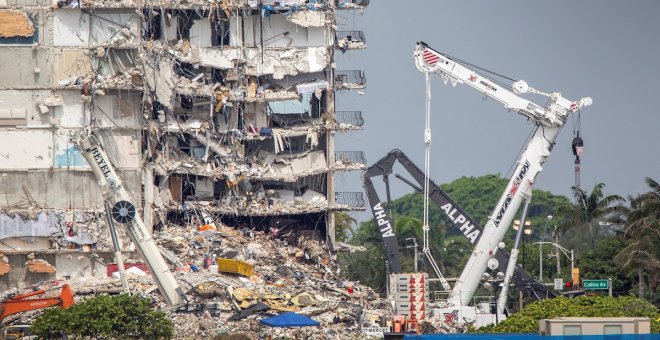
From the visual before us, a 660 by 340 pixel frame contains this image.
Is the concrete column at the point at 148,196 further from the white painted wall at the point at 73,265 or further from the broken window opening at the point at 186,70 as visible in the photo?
the broken window opening at the point at 186,70

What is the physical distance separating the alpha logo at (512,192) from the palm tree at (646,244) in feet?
26.1

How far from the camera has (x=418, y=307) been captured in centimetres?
8731

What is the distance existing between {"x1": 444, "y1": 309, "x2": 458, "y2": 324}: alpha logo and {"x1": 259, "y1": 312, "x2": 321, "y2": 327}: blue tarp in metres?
10.2

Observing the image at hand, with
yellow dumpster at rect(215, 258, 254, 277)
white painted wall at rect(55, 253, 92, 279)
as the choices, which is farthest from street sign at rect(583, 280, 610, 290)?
white painted wall at rect(55, 253, 92, 279)

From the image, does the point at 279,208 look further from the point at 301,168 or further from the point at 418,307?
the point at 418,307

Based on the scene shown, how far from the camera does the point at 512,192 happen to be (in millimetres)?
92125

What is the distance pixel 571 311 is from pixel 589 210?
3279 centimetres

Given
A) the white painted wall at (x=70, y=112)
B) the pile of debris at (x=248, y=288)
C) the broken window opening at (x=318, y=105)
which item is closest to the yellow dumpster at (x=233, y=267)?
the pile of debris at (x=248, y=288)

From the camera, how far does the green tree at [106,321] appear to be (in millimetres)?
75062

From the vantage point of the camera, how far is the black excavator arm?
90.4 metres

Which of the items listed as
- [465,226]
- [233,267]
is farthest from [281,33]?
[233,267]

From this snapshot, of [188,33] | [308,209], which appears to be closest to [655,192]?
[308,209]

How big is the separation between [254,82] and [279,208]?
21.1 feet

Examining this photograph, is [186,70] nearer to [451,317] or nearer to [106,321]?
[451,317]
